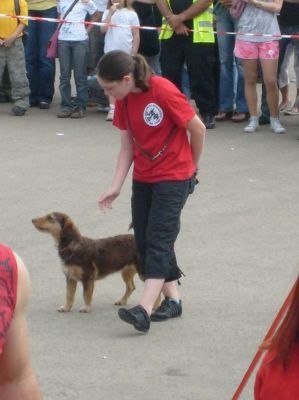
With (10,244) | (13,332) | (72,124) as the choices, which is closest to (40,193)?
(10,244)

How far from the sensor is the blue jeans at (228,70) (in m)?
12.4

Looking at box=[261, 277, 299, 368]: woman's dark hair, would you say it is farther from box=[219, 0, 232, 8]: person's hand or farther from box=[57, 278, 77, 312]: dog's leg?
box=[219, 0, 232, 8]: person's hand

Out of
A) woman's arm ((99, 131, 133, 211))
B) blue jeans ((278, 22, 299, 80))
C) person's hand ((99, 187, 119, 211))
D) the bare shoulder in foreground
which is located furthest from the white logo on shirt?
blue jeans ((278, 22, 299, 80))

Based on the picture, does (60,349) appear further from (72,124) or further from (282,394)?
(72,124)

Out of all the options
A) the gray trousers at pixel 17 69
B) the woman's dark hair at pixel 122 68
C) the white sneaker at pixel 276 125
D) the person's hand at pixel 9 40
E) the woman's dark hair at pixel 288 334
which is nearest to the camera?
the woman's dark hair at pixel 288 334

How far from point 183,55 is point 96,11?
1.36 m

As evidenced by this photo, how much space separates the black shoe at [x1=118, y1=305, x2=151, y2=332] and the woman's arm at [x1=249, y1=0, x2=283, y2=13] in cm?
585

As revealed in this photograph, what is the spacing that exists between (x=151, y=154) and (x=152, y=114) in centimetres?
24

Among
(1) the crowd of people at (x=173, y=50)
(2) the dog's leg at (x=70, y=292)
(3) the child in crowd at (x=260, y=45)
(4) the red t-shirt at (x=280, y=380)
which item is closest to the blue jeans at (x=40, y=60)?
(1) the crowd of people at (x=173, y=50)

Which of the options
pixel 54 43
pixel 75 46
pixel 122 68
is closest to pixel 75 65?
pixel 75 46

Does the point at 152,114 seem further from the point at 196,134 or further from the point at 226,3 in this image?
the point at 226,3

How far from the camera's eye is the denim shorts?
6.42m

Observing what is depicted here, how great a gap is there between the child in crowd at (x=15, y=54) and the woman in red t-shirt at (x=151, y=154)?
6606 millimetres

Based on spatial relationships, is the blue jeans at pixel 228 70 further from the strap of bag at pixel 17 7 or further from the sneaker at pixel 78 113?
the strap of bag at pixel 17 7
